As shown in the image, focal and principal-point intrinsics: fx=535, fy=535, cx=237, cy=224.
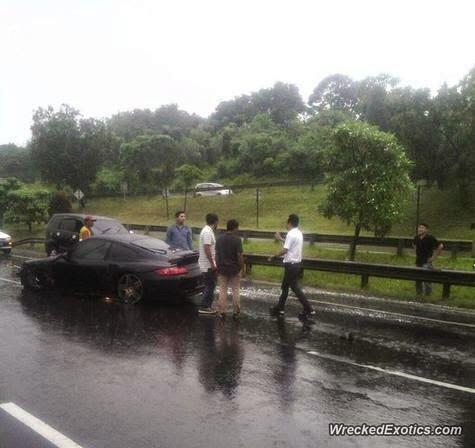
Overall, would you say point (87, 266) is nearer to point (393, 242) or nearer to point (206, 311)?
point (206, 311)

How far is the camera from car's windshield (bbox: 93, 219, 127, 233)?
53.6ft

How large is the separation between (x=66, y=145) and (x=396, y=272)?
3953 cm

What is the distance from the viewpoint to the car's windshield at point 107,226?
16328 millimetres

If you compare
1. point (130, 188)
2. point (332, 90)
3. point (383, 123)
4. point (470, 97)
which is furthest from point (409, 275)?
point (332, 90)

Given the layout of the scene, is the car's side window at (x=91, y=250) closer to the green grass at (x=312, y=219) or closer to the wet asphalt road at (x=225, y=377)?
the wet asphalt road at (x=225, y=377)

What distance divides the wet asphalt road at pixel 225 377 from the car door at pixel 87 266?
0.89 meters

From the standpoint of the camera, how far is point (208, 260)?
949 centimetres

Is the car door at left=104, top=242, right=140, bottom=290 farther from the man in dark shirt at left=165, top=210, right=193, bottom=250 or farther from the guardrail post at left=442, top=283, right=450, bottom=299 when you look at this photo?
the guardrail post at left=442, top=283, right=450, bottom=299

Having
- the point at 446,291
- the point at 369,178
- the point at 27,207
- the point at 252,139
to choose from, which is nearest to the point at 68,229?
the point at 369,178

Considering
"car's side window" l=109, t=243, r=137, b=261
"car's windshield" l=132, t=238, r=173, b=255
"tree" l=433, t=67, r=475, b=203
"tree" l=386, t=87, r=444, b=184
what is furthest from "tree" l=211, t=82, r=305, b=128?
"car's side window" l=109, t=243, r=137, b=261

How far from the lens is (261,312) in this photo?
10102mm

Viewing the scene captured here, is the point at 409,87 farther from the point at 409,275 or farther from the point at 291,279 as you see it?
the point at 291,279

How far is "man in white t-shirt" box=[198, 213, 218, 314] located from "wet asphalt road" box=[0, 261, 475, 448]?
0.38 metres

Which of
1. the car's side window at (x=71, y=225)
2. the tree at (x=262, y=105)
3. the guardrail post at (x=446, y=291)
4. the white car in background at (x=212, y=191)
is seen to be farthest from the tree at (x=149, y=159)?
the guardrail post at (x=446, y=291)
